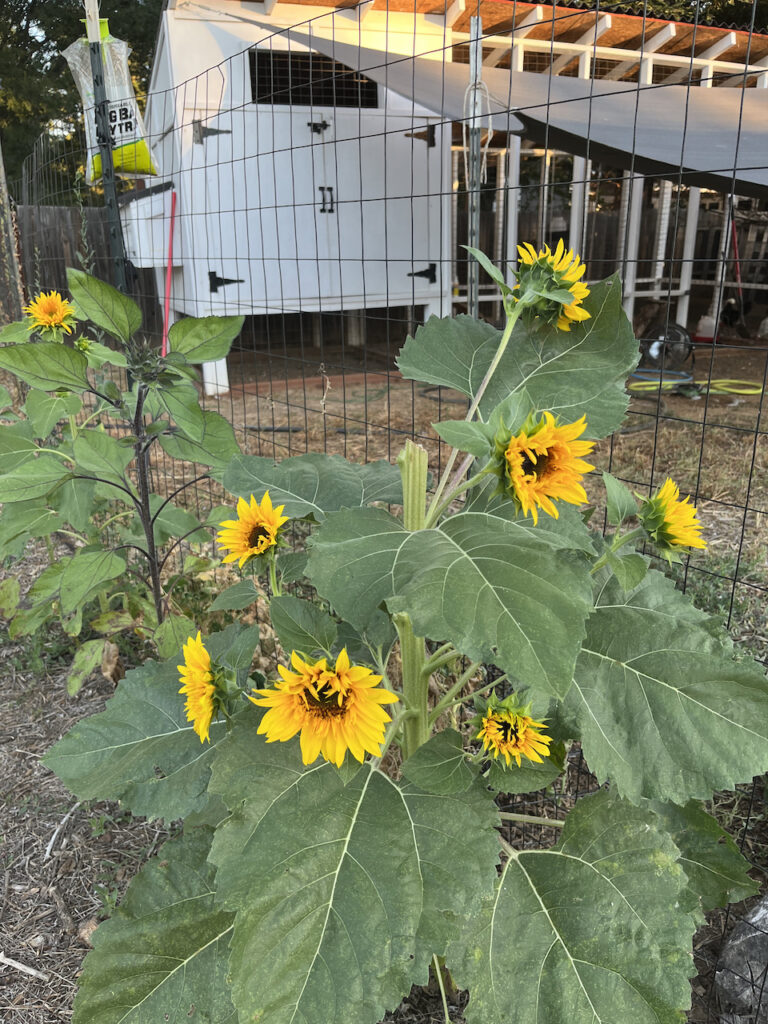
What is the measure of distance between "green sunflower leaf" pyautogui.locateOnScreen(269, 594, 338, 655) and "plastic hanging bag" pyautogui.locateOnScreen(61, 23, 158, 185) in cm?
397

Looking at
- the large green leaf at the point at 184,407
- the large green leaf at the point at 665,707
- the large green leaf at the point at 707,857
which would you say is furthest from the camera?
the large green leaf at the point at 184,407

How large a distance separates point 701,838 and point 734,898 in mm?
101

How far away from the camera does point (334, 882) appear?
921mm

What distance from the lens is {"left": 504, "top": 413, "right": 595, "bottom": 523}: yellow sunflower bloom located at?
75 cm

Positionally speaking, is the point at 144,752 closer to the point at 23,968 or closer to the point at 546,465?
the point at 23,968

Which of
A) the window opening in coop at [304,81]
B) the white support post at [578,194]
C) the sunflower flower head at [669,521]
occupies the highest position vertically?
the window opening in coop at [304,81]

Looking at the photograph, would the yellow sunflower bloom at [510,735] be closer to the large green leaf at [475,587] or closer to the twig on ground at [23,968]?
the large green leaf at [475,587]

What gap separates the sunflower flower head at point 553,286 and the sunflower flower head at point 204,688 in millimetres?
614

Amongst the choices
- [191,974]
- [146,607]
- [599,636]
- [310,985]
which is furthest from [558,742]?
[146,607]

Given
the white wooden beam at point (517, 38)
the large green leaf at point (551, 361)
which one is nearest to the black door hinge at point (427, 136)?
the white wooden beam at point (517, 38)

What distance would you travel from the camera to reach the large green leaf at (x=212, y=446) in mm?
1577

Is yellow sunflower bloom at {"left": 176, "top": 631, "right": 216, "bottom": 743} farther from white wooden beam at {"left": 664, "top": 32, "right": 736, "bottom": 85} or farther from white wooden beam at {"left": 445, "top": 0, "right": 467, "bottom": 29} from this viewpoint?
white wooden beam at {"left": 664, "top": 32, "right": 736, "bottom": 85}

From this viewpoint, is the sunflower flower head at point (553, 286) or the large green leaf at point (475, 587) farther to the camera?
the sunflower flower head at point (553, 286)

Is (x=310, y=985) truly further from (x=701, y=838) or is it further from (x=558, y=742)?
(x=701, y=838)
